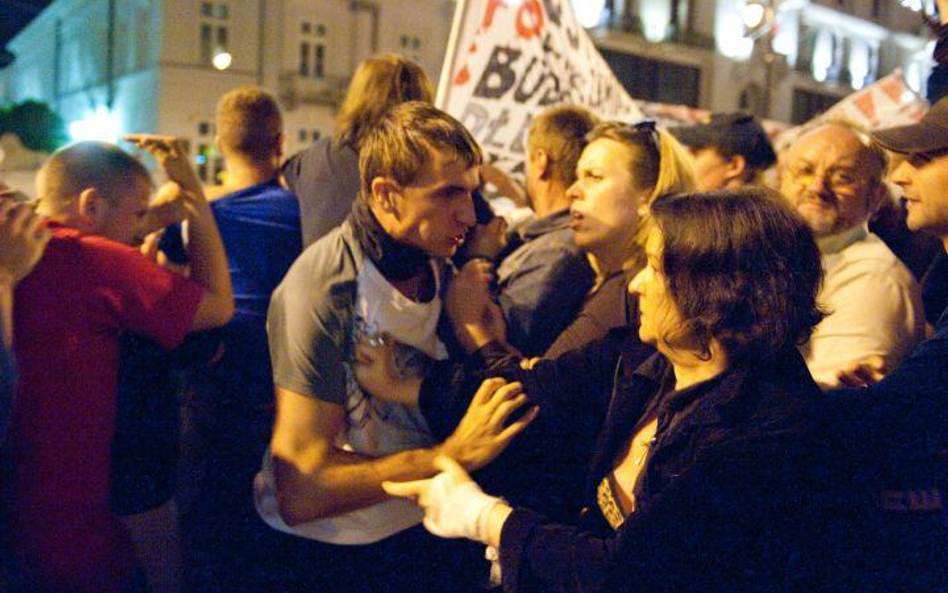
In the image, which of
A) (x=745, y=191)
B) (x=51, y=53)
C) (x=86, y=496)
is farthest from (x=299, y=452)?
(x=51, y=53)

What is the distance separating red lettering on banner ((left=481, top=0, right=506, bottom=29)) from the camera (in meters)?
4.31

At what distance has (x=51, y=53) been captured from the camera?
120 feet

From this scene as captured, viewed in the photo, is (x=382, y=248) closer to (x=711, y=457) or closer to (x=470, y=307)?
(x=470, y=307)

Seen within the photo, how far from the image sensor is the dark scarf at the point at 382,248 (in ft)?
7.18

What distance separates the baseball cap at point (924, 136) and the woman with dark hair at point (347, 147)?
66.2 inches

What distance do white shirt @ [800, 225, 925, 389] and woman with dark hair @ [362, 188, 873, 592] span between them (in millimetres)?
670

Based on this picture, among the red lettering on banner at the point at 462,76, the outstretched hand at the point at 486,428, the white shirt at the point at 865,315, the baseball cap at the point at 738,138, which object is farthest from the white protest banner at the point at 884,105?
the outstretched hand at the point at 486,428

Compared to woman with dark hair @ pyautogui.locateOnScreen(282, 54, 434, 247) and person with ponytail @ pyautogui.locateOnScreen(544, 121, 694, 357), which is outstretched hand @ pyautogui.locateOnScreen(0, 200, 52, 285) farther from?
person with ponytail @ pyautogui.locateOnScreen(544, 121, 694, 357)

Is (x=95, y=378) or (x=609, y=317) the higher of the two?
(x=609, y=317)

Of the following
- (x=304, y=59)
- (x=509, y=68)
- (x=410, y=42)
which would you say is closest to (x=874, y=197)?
(x=509, y=68)

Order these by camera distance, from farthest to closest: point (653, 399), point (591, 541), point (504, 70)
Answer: point (504, 70), point (653, 399), point (591, 541)

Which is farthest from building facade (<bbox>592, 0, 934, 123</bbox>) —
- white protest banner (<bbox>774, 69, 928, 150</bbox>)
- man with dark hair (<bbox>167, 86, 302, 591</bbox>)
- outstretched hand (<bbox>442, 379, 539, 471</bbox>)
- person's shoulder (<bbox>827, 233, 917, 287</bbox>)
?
outstretched hand (<bbox>442, 379, 539, 471</bbox>)

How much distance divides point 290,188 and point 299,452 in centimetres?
164

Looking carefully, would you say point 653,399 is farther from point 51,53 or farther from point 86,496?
point 51,53
